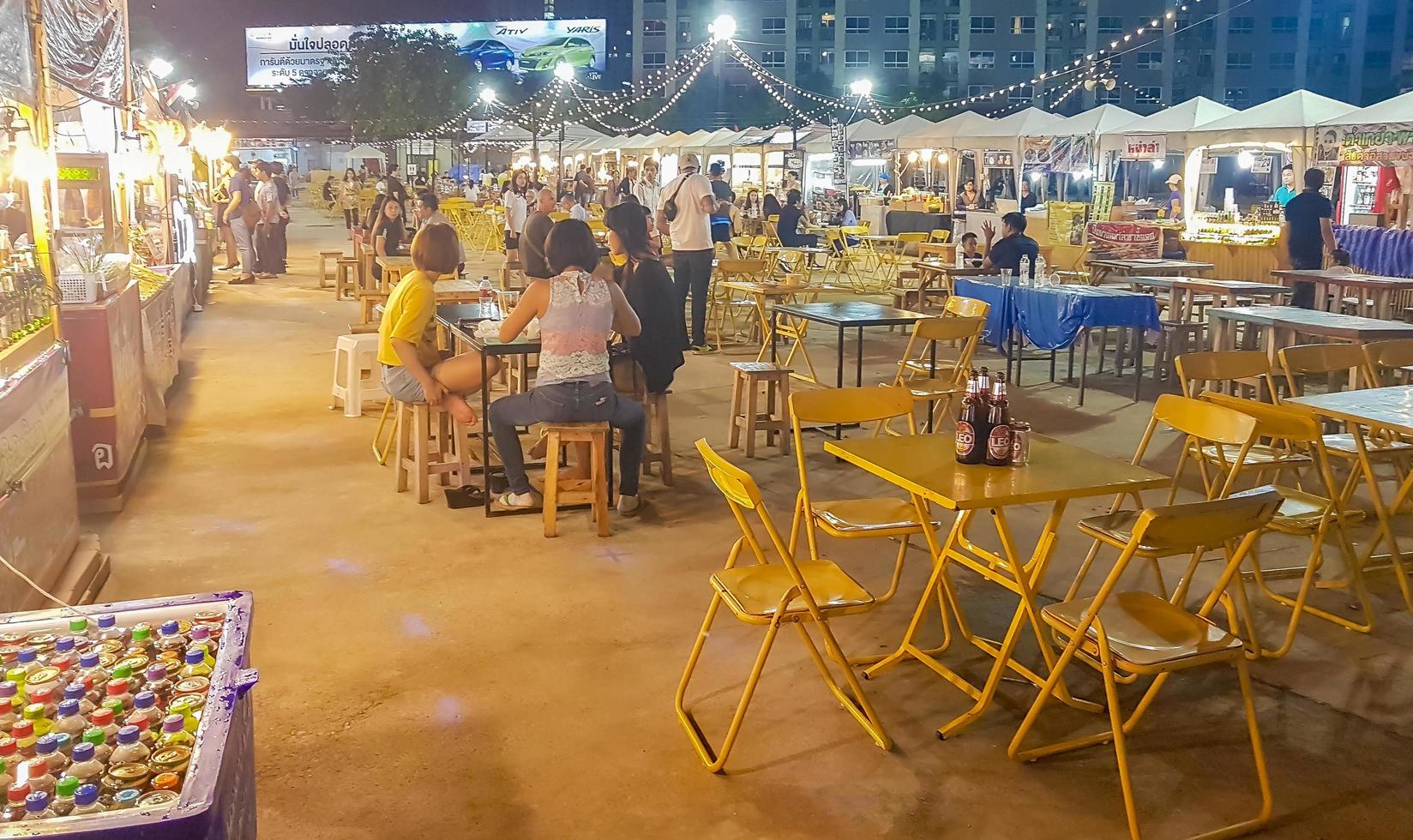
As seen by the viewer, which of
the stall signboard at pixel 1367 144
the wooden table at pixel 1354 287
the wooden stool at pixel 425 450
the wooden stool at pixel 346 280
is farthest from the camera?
the wooden stool at pixel 346 280

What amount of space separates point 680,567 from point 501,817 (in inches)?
73.3

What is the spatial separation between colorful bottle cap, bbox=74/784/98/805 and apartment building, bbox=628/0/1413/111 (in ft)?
215

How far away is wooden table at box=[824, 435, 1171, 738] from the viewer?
3023 mm

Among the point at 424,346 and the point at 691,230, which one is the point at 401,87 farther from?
the point at 424,346

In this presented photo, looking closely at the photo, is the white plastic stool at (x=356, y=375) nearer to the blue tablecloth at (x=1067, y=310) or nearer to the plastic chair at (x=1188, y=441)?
the blue tablecloth at (x=1067, y=310)

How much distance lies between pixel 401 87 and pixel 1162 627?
1296 inches

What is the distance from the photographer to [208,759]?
5.50 ft

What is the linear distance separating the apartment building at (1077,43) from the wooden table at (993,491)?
208 ft

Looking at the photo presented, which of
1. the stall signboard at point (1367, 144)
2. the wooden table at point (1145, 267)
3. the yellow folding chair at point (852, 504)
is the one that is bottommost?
the yellow folding chair at point (852, 504)

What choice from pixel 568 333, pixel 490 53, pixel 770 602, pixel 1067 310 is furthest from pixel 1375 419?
pixel 490 53

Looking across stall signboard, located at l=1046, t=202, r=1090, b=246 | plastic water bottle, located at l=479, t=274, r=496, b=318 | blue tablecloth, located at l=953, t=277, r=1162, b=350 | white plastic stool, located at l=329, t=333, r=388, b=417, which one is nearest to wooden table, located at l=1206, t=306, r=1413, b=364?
blue tablecloth, located at l=953, t=277, r=1162, b=350

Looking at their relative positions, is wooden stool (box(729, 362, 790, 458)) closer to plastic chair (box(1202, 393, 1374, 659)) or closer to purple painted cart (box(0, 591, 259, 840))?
plastic chair (box(1202, 393, 1374, 659))

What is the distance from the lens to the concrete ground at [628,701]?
2844mm

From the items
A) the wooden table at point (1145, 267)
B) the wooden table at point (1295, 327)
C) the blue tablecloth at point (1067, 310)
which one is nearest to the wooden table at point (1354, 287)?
the wooden table at point (1145, 267)
